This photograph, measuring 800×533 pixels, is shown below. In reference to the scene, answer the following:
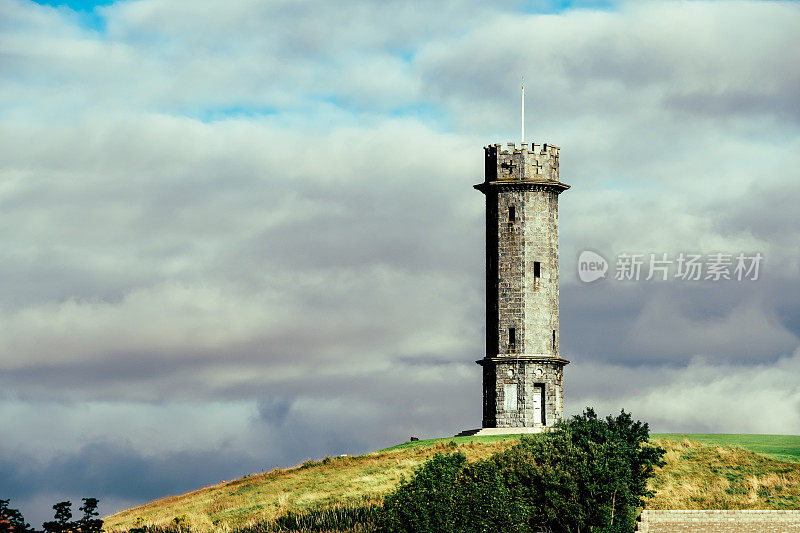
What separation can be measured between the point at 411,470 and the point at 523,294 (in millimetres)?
17888

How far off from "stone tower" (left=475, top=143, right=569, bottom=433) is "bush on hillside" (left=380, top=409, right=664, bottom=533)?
18369 millimetres

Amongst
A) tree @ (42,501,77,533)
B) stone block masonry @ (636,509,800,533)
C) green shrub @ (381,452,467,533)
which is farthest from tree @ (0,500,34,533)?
stone block masonry @ (636,509,800,533)

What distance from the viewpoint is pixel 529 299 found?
74625 mm

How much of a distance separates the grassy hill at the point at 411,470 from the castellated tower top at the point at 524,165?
1762 cm

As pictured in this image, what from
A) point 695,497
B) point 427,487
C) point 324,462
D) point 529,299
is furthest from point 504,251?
point 427,487

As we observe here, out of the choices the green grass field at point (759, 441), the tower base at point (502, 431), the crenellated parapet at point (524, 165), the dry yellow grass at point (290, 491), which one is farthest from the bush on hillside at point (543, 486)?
the crenellated parapet at point (524, 165)

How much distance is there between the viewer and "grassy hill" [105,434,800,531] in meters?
55.6

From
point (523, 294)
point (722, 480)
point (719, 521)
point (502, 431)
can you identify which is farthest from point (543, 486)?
point (523, 294)

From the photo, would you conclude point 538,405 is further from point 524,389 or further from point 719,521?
point 719,521

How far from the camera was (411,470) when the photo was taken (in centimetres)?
6119

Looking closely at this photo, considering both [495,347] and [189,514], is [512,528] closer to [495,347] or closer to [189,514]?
[189,514]

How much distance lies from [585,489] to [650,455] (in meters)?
5.58

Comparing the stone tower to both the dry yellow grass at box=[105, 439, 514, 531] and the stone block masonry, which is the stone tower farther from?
the stone block masonry

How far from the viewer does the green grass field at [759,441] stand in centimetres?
6431
